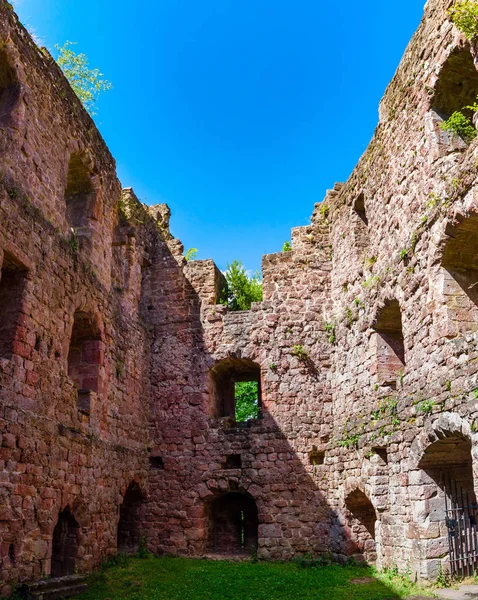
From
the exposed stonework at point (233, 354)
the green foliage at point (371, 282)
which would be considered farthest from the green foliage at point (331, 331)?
the green foliage at point (371, 282)

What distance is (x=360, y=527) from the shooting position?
11766 mm

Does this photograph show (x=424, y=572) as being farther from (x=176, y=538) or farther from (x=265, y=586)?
(x=176, y=538)

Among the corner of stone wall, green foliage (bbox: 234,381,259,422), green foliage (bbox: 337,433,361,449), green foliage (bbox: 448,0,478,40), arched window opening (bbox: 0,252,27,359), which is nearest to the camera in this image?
green foliage (bbox: 448,0,478,40)

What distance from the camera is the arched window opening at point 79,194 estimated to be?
1203cm

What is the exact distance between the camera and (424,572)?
8.73m

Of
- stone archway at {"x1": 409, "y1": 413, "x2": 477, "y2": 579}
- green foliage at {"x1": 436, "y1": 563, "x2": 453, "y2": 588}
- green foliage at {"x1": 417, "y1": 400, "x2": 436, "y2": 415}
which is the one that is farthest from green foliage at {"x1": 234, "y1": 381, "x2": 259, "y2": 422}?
green foliage at {"x1": 436, "y1": 563, "x2": 453, "y2": 588}

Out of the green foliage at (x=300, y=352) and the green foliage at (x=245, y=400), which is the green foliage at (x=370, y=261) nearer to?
the green foliage at (x=300, y=352)

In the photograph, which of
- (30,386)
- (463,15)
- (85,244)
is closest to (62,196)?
A: (85,244)

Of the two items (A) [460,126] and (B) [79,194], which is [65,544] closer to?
(B) [79,194]

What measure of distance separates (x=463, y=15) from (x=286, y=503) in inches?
385

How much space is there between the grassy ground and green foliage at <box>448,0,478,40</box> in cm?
813

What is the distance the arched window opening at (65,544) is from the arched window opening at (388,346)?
6008 millimetres

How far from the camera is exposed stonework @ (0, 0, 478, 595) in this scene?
28.4ft

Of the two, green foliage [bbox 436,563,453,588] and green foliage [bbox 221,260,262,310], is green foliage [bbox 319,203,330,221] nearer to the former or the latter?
green foliage [bbox 221,260,262,310]
